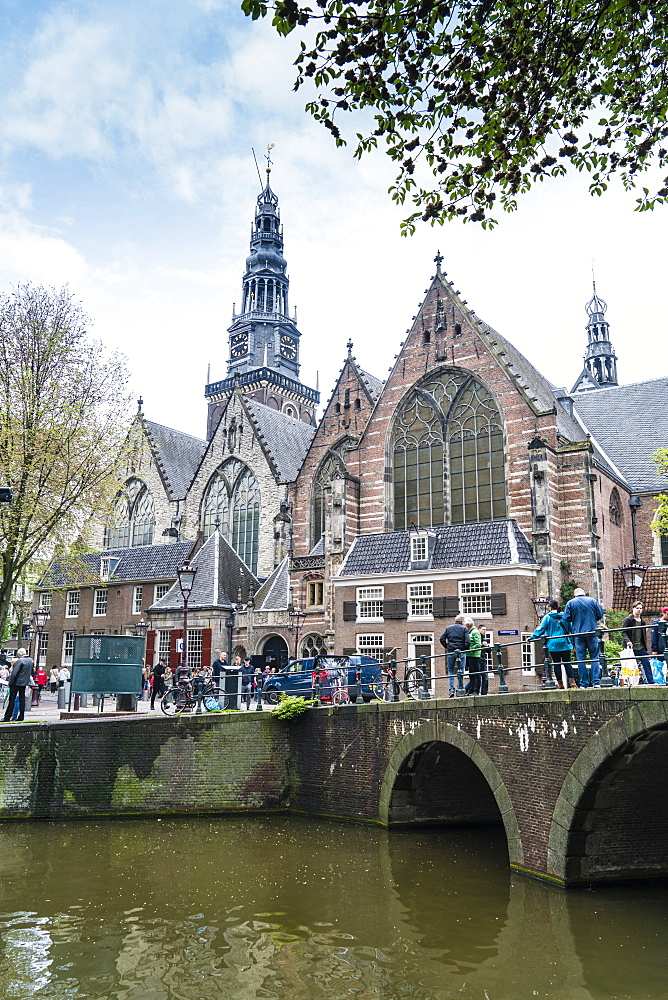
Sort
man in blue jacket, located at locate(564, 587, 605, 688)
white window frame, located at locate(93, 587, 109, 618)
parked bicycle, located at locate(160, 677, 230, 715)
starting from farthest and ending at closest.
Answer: white window frame, located at locate(93, 587, 109, 618)
parked bicycle, located at locate(160, 677, 230, 715)
man in blue jacket, located at locate(564, 587, 605, 688)

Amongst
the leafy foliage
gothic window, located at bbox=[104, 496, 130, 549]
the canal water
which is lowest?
the canal water

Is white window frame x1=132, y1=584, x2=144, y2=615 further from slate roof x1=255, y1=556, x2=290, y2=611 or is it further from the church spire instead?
the church spire

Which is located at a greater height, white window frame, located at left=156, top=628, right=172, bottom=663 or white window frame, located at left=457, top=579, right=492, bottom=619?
white window frame, located at left=457, top=579, right=492, bottom=619

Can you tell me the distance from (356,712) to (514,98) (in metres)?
14.4

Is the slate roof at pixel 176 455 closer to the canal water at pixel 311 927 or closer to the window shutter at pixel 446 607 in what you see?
the window shutter at pixel 446 607

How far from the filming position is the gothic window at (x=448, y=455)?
105ft

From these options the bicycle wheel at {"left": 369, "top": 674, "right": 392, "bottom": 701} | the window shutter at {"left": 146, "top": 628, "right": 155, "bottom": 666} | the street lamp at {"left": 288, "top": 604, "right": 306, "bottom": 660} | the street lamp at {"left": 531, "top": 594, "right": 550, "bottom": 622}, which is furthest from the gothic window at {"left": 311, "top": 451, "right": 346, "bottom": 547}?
the bicycle wheel at {"left": 369, "top": 674, "right": 392, "bottom": 701}

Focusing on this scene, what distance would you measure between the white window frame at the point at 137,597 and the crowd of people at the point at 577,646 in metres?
29.0

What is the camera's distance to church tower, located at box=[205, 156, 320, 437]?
69812mm

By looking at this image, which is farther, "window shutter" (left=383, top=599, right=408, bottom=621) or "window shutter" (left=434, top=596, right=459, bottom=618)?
"window shutter" (left=383, top=599, right=408, bottom=621)

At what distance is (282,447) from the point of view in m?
46.9

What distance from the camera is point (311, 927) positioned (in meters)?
11.1

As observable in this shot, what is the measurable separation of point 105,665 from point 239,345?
55.7m

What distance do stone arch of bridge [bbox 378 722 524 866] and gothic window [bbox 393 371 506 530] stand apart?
14555 mm
